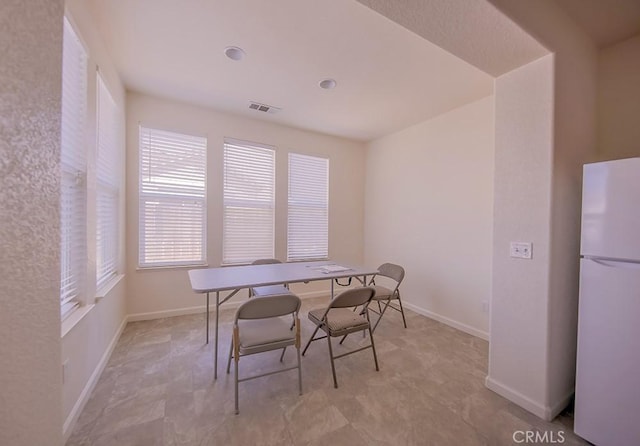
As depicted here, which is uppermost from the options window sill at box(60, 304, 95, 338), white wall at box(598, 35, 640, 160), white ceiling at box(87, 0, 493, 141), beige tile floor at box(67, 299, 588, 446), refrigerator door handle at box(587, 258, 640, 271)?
white ceiling at box(87, 0, 493, 141)

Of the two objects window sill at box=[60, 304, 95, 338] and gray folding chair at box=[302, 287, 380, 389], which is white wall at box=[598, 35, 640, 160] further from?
window sill at box=[60, 304, 95, 338]

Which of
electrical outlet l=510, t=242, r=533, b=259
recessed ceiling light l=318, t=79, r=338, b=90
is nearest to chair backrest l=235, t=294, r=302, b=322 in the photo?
electrical outlet l=510, t=242, r=533, b=259

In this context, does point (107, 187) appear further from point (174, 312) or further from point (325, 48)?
point (325, 48)

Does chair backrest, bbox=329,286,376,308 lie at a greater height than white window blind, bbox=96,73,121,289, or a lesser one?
lesser

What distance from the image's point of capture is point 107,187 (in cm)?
258

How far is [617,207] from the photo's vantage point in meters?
1.51

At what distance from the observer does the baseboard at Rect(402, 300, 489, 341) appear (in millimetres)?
3078

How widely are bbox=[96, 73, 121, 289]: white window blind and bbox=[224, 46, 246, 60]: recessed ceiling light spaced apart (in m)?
1.10

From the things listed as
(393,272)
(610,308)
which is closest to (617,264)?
(610,308)

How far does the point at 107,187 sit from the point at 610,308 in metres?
4.08

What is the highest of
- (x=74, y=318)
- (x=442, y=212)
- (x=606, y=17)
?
(x=606, y=17)

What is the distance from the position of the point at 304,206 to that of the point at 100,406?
3.35m

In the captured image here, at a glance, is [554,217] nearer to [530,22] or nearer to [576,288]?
[576,288]

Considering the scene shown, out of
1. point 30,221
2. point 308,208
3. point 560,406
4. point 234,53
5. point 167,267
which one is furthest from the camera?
point 308,208
